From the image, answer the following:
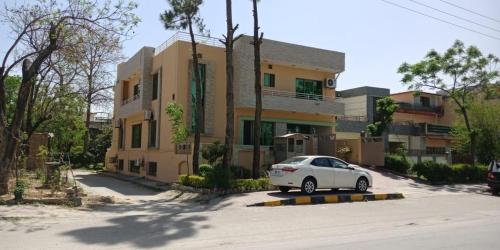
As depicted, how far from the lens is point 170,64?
1033 inches

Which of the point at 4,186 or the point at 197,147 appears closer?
Result: the point at 4,186

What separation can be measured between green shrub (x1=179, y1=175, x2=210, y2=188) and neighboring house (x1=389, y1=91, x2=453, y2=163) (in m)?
26.9

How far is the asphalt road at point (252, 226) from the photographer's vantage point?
9.05 metres

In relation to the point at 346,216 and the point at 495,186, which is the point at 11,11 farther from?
the point at 495,186

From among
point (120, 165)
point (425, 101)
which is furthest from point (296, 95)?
point (425, 101)

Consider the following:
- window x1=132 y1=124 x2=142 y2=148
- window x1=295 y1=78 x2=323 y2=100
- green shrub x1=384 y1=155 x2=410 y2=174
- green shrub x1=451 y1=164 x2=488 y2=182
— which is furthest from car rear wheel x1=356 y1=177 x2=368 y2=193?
window x1=132 y1=124 x2=142 y2=148

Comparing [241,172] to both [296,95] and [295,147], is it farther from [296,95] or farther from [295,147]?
[296,95]

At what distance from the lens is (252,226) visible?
37.8 ft

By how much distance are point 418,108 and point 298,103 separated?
24517 millimetres

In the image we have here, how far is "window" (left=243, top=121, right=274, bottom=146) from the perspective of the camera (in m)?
27.8

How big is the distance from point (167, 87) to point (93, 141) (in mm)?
24764

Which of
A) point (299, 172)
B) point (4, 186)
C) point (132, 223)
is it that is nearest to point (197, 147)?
point (299, 172)

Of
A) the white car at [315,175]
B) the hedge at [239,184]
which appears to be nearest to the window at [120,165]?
the hedge at [239,184]

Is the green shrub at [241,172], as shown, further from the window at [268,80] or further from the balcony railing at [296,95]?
the window at [268,80]
